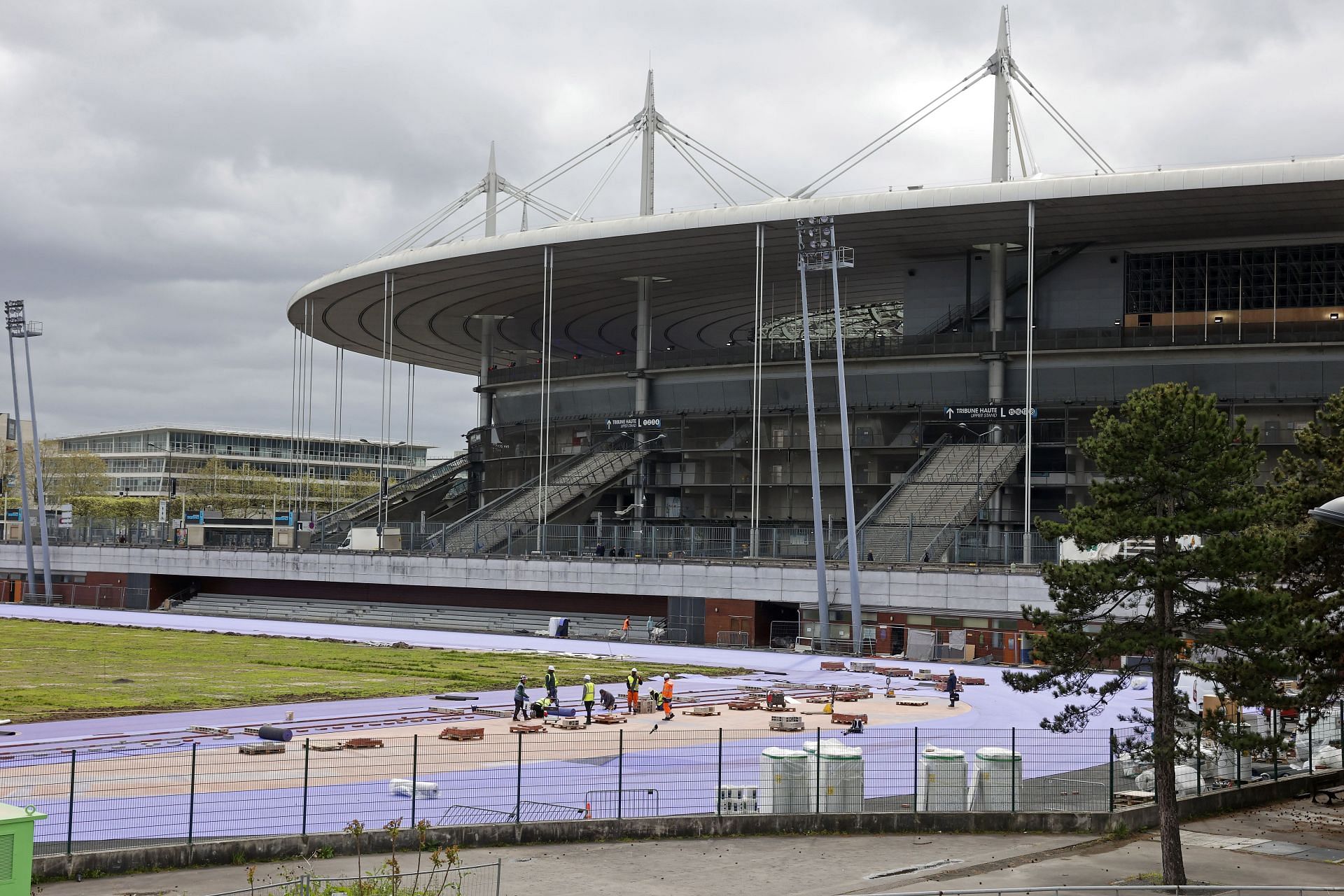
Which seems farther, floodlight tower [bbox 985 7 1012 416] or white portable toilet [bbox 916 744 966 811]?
floodlight tower [bbox 985 7 1012 416]

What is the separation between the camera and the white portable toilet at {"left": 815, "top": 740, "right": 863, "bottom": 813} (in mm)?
24453

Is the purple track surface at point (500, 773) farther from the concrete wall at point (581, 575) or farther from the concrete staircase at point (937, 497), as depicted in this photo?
the concrete staircase at point (937, 497)

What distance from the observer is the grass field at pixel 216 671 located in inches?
1535

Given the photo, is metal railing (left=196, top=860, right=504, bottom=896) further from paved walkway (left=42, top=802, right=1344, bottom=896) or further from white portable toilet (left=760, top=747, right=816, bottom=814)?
white portable toilet (left=760, top=747, right=816, bottom=814)

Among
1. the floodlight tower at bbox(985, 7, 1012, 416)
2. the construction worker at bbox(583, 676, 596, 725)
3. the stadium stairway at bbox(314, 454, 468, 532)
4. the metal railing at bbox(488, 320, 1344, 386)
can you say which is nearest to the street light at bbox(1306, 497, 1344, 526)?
the construction worker at bbox(583, 676, 596, 725)

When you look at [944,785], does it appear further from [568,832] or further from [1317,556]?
[1317,556]

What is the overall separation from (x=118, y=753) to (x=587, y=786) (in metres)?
10.1

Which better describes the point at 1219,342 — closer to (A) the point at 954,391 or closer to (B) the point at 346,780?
(A) the point at 954,391

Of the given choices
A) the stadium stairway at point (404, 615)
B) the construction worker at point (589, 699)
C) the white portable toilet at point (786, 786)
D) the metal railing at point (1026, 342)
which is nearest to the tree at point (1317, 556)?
the white portable toilet at point (786, 786)

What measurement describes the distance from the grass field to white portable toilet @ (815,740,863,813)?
66.5 feet

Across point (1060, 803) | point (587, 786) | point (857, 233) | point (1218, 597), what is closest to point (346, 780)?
point (587, 786)

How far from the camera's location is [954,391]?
253 feet

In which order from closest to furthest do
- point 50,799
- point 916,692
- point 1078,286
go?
point 50,799, point 916,692, point 1078,286

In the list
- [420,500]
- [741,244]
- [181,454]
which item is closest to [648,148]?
[741,244]
